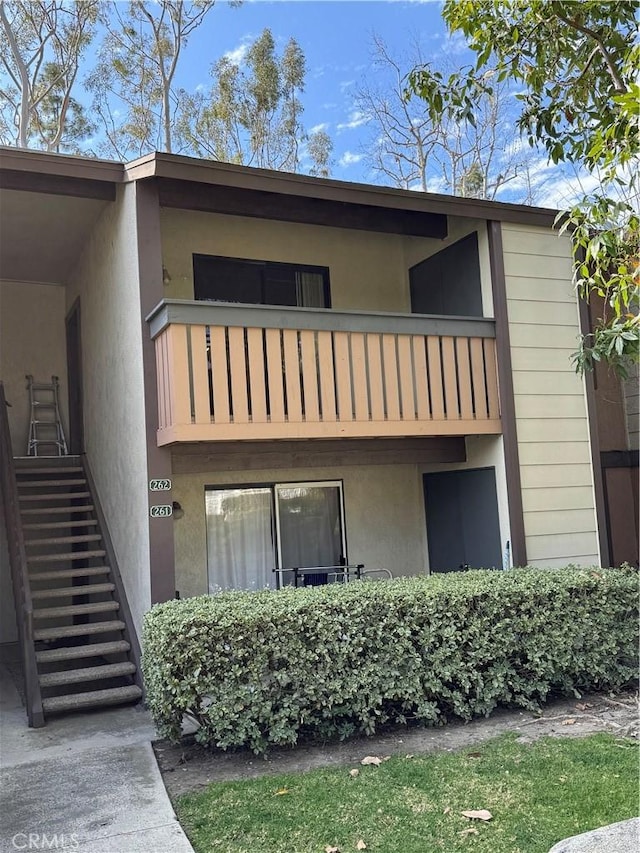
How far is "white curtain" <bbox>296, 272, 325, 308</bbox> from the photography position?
9.12 m

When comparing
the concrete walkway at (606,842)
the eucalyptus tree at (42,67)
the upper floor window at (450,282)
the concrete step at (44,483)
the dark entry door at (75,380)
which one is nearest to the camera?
the concrete walkway at (606,842)

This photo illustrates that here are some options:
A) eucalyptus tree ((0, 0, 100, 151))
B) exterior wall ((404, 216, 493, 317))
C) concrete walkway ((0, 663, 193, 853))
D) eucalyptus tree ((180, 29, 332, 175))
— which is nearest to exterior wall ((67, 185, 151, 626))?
concrete walkway ((0, 663, 193, 853))

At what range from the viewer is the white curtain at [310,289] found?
9117mm

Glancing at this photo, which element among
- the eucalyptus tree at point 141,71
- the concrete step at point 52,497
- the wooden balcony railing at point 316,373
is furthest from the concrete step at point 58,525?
the eucalyptus tree at point 141,71

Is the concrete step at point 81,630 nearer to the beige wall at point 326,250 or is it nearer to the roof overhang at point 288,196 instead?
the beige wall at point 326,250

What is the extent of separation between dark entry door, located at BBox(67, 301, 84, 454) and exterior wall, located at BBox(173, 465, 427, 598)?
119 inches

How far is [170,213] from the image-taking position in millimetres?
8492

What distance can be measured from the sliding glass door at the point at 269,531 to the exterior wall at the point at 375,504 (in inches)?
4.6

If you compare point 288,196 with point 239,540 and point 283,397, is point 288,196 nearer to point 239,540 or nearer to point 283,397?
point 283,397

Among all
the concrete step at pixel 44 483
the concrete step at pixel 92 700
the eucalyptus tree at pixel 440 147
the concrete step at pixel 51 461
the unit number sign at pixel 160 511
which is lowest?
the concrete step at pixel 92 700

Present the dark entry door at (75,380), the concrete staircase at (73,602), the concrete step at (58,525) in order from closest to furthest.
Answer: the concrete staircase at (73,602) < the concrete step at (58,525) < the dark entry door at (75,380)

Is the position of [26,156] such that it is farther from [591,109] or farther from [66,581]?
[66,581]

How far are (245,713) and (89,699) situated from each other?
7.20 feet

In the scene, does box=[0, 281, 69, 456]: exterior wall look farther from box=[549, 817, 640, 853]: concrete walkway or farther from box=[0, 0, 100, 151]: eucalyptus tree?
box=[549, 817, 640, 853]: concrete walkway
